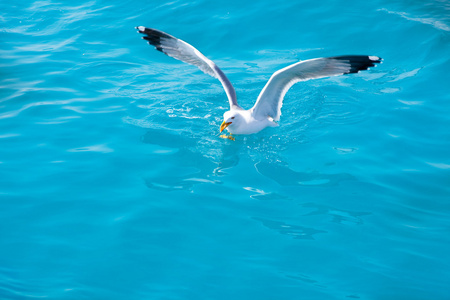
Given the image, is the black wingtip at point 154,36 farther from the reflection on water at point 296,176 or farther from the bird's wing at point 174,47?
the reflection on water at point 296,176

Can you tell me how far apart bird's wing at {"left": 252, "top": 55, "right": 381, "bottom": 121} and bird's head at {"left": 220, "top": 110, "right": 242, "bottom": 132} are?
410mm

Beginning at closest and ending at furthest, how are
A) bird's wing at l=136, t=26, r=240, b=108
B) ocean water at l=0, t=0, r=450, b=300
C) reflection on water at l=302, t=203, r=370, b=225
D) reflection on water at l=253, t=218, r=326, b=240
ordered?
1. ocean water at l=0, t=0, r=450, b=300
2. reflection on water at l=253, t=218, r=326, b=240
3. reflection on water at l=302, t=203, r=370, b=225
4. bird's wing at l=136, t=26, r=240, b=108

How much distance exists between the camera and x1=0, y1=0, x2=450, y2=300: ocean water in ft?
18.8

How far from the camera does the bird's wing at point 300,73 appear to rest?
25.0 ft

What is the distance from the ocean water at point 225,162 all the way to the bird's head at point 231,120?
0.32 meters

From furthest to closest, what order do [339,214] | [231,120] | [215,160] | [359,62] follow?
[231,120] → [215,160] → [359,62] → [339,214]

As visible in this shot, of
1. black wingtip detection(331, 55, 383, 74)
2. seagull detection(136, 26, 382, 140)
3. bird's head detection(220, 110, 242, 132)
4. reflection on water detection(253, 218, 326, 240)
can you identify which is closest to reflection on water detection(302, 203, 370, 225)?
reflection on water detection(253, 218, 326, 240)

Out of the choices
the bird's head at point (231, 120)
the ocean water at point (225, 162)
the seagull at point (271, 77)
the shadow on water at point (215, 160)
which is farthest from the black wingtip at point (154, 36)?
the bird's head at point (231, 120)

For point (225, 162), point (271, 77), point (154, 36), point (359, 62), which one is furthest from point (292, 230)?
point (154, 36)

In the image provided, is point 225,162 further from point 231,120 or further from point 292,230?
point 292,230

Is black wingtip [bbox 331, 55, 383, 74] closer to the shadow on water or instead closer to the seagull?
the seagull

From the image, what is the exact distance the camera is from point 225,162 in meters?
7.70

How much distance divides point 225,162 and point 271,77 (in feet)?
4.69

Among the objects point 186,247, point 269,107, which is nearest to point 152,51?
point 269,107
